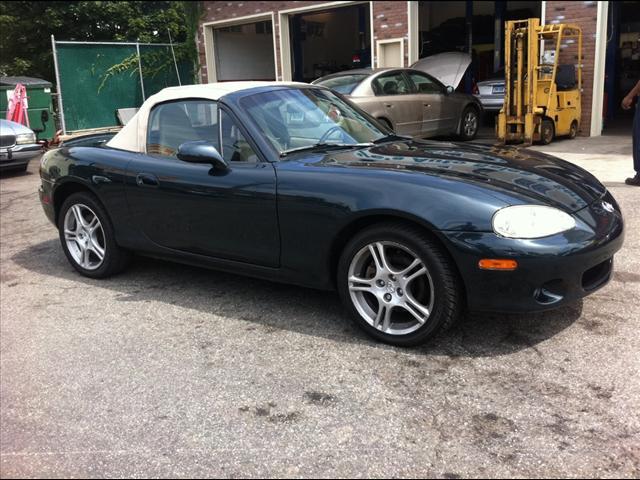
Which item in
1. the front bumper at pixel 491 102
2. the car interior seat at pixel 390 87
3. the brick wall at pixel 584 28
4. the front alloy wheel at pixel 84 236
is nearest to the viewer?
the front alloy wheel at pixel 84 236

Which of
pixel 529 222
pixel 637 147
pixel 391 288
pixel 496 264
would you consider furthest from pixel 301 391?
pixel 637 147

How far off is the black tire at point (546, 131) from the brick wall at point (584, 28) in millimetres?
1613

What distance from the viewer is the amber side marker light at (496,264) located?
3.06 metres

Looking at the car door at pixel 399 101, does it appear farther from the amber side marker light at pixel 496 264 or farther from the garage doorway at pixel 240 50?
the garage doorway at pixel 240 50

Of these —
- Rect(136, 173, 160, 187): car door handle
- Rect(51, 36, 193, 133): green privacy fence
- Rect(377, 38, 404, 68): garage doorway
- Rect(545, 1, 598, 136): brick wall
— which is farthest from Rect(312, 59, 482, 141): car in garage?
Rect(51, 36, 193, 133): green privacy fence

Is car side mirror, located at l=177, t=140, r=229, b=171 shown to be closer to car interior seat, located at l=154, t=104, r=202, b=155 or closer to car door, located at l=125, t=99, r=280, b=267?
car door, located at l=125, t=99, r=280, b=267

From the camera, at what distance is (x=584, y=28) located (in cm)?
1214

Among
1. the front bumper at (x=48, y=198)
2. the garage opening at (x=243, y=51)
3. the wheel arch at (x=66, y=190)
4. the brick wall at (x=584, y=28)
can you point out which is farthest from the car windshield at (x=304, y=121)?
the garage opening at (x=243, y=51)

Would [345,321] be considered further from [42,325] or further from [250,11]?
[250,11]

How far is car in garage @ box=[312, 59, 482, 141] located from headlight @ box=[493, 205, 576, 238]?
6674 mm

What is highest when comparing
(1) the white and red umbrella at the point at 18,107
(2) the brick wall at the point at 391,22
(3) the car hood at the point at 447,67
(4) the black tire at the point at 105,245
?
(2) the brick wall at the point at 391,22

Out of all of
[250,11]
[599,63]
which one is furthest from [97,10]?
[599,63]

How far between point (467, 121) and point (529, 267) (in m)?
9.80

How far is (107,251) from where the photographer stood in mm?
4816
